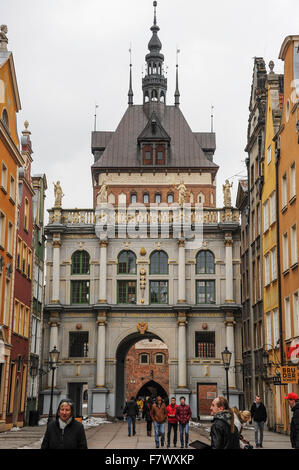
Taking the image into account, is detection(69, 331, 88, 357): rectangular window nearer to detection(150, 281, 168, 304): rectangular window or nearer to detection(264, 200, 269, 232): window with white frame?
detection(150, 281, 168, 304): rectangular window

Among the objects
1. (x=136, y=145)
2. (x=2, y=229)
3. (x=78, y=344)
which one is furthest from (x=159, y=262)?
(x=136, y=145)

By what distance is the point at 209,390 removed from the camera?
2771 inches

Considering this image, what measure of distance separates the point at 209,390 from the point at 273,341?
1417 inches

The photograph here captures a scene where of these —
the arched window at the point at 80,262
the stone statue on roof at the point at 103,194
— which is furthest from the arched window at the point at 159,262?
the stone statue on roof at the point at 103,194

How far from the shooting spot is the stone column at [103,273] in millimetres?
50531

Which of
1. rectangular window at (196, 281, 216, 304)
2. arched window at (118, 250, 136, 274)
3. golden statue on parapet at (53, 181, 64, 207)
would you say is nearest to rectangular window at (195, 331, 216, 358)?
rectangular window at (196, 281, 216, 304)

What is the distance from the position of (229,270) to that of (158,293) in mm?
5304

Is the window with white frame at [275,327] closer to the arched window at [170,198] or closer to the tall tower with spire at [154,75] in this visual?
the arched window at [170,198]

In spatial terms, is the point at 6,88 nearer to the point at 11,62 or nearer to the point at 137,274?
the point at 11,62

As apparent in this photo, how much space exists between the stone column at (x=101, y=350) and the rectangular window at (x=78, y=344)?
1511 mm

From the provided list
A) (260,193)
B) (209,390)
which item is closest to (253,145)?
(260,193)

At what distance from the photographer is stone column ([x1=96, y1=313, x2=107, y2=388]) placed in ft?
162

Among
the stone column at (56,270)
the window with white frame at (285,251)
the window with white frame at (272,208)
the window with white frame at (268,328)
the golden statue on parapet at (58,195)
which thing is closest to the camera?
the window with white frame at (285,251)

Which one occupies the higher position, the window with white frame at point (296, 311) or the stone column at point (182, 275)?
the stone column at point (182, 275)
